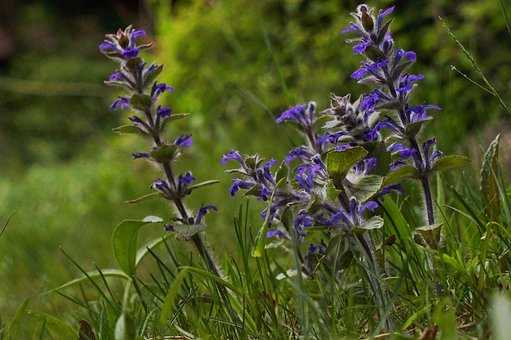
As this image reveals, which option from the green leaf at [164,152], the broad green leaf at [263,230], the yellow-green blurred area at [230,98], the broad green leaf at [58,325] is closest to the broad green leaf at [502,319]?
the broad green leaf at [263,230]

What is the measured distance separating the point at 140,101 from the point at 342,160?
437 millimetres

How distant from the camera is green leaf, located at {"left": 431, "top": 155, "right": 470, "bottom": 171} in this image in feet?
4.99

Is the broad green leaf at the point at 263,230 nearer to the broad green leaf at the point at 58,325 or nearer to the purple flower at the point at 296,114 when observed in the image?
the purple flower at the point at 296,114

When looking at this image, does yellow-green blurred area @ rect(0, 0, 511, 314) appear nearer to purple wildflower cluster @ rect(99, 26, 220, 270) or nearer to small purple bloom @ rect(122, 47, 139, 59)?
purple wildflower cluster @ rect(99, 26, 220, 270)

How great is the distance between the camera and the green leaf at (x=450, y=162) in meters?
1.52

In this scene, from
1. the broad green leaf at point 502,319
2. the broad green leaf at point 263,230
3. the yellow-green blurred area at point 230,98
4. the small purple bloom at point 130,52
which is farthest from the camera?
the yellow-green blurred area at point 230,98

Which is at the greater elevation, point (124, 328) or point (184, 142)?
point (184, 142)

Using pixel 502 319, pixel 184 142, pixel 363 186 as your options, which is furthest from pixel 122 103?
pixel 502 319

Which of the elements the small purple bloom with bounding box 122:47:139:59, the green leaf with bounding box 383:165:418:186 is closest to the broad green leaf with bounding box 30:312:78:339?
the small purple bloom with bounding box 122:47:139:59

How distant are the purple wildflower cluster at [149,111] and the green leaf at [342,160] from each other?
0.97 feet

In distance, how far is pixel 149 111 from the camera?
5.44 feet

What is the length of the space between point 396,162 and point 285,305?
1.24 feet

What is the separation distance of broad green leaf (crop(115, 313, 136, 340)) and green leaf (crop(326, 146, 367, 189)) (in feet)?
1.48

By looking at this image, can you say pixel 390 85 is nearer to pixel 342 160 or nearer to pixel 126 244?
pixel 342 160
